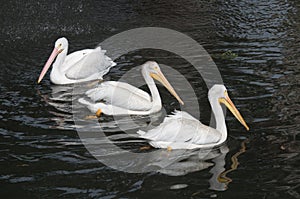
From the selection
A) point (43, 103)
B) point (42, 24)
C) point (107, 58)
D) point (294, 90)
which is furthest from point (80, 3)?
point (294, 90)

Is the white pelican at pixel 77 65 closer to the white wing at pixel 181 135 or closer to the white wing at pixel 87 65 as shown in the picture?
the white wing at pixel 87 65

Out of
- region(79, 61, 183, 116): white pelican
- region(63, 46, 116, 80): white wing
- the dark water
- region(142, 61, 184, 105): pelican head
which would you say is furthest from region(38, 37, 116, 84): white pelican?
region(142, 61, 184, 105): pelican head

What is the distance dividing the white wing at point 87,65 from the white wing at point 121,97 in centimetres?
142

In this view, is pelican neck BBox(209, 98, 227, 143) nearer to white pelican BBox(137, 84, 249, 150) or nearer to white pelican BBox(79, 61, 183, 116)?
white pelican BBox(137, 84, 249, 150)

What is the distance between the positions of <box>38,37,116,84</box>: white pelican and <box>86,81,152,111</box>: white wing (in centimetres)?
142

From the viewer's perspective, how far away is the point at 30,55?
30.4ft

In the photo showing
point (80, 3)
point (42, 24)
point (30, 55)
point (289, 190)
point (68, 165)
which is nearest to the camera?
point (289, 190)

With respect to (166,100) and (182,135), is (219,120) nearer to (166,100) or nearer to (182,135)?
(182,135)

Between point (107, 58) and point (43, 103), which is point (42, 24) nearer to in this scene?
point (107, 58)

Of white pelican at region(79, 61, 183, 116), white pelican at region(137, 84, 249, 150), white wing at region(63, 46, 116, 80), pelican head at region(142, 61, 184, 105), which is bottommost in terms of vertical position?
white pelican at region(137, 84, 249, 150)

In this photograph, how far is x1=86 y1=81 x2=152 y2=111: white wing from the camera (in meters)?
6.79

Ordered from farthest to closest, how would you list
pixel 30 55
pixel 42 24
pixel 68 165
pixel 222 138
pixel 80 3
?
pixel 80 3, pixel 42 24, pixel 30 55, pixel 222 138, pixel 68 165

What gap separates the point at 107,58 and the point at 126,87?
5.36 ft

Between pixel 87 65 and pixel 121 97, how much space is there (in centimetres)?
163
